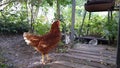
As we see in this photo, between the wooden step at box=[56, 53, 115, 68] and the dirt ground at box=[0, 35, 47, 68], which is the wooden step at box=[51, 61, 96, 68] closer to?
the wooden step at box=[56, 53, 115, 68]

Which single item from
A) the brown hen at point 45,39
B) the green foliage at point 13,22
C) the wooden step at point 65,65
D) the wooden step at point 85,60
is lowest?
the wooden step at point 65,65

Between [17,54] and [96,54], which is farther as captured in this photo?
[17,54]

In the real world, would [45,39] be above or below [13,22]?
below

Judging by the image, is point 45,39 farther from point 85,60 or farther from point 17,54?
point 17,54

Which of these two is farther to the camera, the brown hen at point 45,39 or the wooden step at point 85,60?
the brown hen at point 45,39

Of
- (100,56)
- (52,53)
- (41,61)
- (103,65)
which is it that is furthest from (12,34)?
(103,65)

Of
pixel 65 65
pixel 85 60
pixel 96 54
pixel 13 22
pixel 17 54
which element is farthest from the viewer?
pixel 13 22

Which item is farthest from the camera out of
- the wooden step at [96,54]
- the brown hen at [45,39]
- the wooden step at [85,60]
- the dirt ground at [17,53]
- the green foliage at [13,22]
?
the green foliage at [13,22]

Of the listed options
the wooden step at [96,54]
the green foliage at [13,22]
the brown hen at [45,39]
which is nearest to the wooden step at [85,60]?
the wooden step at [96,54]

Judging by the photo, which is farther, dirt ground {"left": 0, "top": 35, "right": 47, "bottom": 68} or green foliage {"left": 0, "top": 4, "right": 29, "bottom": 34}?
green foliage {"left": 0, "top": 4, "right": 29, "bottom": 34}

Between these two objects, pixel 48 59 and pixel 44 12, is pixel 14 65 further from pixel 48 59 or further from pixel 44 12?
pixel 44 12

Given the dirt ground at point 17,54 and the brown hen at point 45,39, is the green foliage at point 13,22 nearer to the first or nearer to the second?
the dirt ground at point 17,54

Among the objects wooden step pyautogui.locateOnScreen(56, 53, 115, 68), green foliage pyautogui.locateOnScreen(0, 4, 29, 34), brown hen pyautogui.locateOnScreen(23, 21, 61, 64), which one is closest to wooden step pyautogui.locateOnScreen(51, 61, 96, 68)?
wooden step pyautogui.locateOnScreen(56, 53, 115, 68)

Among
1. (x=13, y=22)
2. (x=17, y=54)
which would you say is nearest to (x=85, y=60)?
(x=17, y=54)
